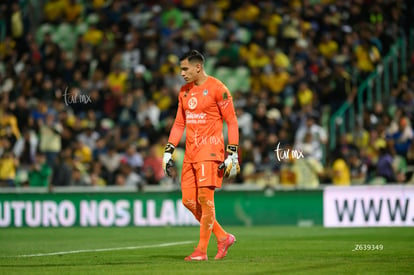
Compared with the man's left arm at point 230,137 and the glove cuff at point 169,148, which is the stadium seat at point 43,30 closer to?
the glove cuff at point 169,148

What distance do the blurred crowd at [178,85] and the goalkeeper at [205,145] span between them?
380 inches

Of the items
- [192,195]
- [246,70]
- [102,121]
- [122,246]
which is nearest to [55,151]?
[102,121]

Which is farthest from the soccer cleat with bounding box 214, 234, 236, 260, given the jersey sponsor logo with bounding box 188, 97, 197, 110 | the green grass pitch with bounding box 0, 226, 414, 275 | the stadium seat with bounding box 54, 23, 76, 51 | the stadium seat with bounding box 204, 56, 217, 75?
the stadium seat with bounding box 54, 23, 76, 51

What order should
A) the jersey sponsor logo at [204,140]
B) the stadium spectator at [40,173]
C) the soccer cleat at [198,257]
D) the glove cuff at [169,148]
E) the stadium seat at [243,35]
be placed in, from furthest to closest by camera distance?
the stadium seat at [243,35], the stadium spectator at [40,173], the glove cuff at [169,148], the jersey sponsor logo at [204,140], the soccer cleat at [198,257]

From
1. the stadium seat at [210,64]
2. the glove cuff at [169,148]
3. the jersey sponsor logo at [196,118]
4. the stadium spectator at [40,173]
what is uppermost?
the stadium seat at [210,64]

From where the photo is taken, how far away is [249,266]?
35.8 feet

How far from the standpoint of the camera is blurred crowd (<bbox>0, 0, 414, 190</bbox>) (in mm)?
23266

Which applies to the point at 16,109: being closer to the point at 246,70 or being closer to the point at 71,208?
the point at 71,208

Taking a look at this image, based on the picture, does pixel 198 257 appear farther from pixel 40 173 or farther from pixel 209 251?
pixel 40 173

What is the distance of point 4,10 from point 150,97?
6231 millimetres

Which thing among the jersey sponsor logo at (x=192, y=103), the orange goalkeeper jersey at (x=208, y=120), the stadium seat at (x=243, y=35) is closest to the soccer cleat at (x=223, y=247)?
the orange goalkeeper jersey at (x=208, y=120)

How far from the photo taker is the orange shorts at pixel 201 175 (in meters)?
12.0

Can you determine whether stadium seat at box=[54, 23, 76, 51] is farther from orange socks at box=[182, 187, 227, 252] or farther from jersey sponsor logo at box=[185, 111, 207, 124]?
orange socks at box=[182, 187, 227, 252]

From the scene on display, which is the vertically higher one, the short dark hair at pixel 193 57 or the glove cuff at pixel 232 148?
the short dark hair at pixel 193 57
